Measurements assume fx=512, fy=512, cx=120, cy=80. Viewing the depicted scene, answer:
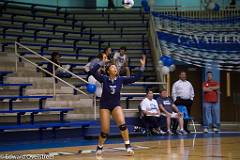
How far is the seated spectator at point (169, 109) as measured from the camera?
15977mm

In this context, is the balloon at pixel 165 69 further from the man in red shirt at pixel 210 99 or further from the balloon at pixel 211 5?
the balloon at pixel 211 5

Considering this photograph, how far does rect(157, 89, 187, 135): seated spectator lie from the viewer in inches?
629

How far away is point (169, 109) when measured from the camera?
16.1 metres

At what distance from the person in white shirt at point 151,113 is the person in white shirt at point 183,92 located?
1.18 m

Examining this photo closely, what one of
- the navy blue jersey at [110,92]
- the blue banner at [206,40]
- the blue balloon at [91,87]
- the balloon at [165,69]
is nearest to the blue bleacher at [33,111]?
the blue balloon at [91,87]

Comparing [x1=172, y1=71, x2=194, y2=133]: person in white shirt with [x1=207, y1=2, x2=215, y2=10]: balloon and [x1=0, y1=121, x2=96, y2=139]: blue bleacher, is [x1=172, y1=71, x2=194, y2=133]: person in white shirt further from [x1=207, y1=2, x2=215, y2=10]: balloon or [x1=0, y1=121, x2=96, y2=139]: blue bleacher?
[x1=207, y1=2, x2=215, y2=10]: balloon

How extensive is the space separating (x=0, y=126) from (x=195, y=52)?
8.39 m

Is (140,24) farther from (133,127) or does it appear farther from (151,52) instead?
(133,127)

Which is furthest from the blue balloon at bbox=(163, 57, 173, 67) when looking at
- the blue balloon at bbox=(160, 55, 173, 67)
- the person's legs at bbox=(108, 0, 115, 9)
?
the person's legs at bbox=(108, 0, 115, 9)

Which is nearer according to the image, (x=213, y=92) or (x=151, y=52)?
(x=213, y=92)

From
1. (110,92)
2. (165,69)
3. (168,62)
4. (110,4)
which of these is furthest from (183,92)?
(110,4)

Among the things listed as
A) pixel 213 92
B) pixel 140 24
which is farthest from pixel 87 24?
pixel 213 92

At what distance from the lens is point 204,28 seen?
20281 mm

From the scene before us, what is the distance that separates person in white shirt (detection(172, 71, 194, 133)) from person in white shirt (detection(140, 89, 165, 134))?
3.88 ft
